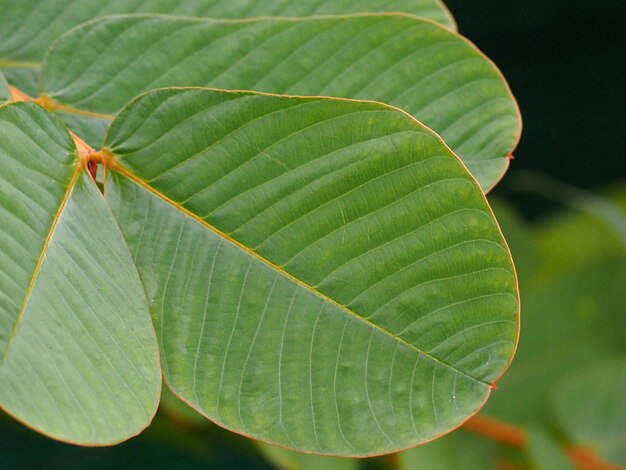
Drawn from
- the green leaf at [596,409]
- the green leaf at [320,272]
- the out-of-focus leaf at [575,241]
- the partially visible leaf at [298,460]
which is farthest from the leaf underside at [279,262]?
the out-of-focus leaf at [575,241]

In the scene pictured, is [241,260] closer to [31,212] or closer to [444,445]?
[31,212]

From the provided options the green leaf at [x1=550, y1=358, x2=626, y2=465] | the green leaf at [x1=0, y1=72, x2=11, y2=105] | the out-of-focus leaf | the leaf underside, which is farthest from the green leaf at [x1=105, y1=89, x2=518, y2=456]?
the out-of-focus leaf

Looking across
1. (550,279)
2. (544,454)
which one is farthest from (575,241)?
(544,454)

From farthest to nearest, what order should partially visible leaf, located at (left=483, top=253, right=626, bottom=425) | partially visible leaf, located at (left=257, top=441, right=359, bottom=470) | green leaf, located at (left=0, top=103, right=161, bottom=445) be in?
partially visible leaf, located at (left=483, top=253, right=626, bottom=425) → partially visible leaf, located at (left=257, top=441, right=359, bottom=470) → green leaf, located at (left=0, top=103, right=161, bottom=445)

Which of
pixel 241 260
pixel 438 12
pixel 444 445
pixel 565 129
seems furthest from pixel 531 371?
pixel 565 129

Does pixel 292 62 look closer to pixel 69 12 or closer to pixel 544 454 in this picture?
pixel 69 12

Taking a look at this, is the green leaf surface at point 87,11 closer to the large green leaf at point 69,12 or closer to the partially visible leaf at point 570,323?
the large green leaf at point 69,12

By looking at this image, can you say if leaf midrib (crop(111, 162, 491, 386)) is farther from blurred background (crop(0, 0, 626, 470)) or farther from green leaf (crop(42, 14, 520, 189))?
blurred background (crop(0, 0, 626, 470))
